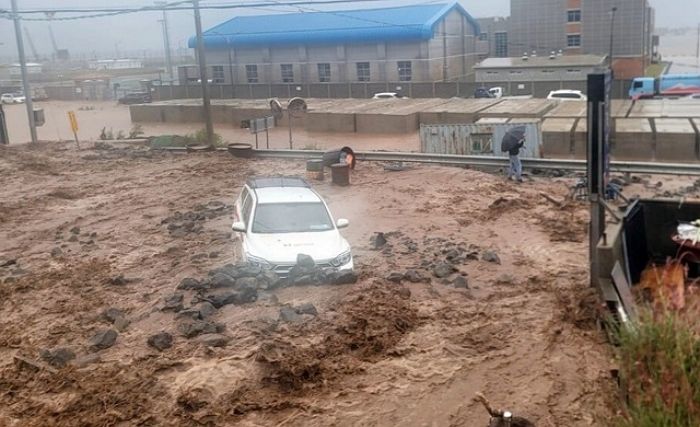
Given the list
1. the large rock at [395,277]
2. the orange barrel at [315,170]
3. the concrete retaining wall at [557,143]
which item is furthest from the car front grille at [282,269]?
the concrete retaining wall at [557,143]

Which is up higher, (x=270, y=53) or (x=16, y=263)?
(x=270, y=53)

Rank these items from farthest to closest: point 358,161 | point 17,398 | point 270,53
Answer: point 270,53, point 358,161, point 17,398

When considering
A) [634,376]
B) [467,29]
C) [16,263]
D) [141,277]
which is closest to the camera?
[634,376]

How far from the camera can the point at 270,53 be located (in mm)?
68312

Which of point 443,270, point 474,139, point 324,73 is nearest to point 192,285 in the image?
point 443,270

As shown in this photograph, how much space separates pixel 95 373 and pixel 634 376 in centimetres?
688

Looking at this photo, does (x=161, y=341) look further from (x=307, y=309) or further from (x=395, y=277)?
(x=395, y=277)

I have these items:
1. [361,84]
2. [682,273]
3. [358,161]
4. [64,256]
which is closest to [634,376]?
[682,273]

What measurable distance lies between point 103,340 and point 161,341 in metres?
0.91

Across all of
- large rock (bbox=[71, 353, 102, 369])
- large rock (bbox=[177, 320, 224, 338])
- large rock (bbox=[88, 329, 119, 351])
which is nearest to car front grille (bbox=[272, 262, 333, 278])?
large rock (bbox=[177, 320, 224, 338])

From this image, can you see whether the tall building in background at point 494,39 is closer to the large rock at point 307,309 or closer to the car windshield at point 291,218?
the car windshield at point 291,218

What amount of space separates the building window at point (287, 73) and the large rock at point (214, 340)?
58.6 meters

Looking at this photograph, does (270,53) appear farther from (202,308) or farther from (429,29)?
(202,308)

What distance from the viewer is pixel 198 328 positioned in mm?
10805
